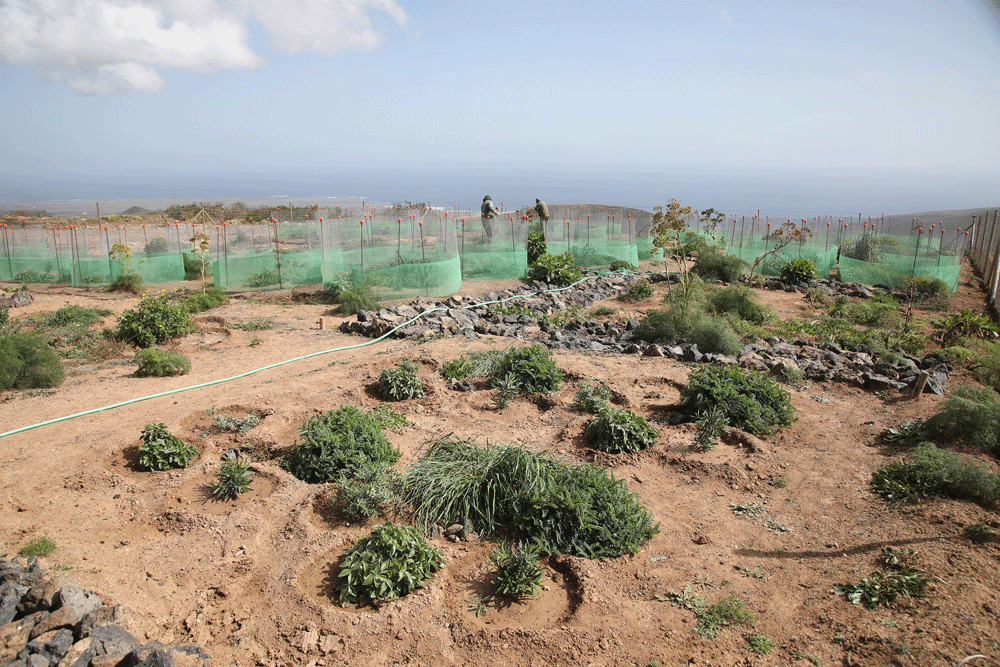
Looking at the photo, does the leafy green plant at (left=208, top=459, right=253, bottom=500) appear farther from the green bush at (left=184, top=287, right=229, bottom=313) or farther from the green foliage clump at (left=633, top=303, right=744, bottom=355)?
the green bush at (left=184, top=287, right=229, bottom=313)

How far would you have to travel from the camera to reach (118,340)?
9961mm

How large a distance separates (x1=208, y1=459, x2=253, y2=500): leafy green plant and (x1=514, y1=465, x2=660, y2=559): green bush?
255 cm

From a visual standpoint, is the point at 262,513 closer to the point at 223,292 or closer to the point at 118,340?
the point at 118,340

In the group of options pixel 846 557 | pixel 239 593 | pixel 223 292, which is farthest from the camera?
pixel 223 292

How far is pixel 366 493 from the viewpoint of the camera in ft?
16.3

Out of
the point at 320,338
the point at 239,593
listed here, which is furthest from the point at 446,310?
the point at 239,593

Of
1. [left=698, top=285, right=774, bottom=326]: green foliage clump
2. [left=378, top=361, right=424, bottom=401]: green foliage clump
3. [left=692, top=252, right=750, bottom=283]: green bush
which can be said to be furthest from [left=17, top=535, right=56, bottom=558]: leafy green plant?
[left=692, top=252, right=750, bottom=283]: green bush

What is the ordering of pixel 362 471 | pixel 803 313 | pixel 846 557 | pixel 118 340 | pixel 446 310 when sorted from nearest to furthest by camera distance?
pixel 846 557
pixel 362 471
pixel 118 340
pixel 446 310
pixel 803 313

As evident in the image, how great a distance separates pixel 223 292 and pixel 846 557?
581 inches

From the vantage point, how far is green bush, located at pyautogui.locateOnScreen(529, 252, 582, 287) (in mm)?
16250

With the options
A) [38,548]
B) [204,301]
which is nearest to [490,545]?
[38,548]

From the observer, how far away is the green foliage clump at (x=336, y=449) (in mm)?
5430

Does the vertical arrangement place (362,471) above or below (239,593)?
above

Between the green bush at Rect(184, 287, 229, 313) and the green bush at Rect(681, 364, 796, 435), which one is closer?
the green bush at Rect(681, 364, 796, 435)
